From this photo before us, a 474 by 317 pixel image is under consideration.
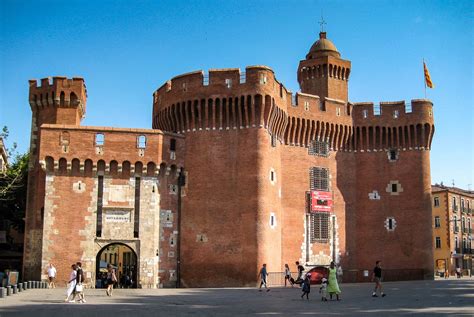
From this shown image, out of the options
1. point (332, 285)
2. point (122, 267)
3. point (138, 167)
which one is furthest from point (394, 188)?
point (332, 285)

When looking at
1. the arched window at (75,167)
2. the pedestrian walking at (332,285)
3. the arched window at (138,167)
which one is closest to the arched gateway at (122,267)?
the arched window at (138,167)

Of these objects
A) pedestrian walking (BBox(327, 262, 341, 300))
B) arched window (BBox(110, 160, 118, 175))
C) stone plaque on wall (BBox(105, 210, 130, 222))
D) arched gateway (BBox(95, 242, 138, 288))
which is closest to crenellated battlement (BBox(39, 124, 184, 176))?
arched window (BBox(110, 160, 118, 175))

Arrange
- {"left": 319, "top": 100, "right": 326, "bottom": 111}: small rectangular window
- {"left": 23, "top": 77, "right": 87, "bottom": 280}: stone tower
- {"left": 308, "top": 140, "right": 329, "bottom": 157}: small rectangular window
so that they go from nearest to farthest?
{"left": 23, "top": 77, "right": 87, "bottom": 280}: stone tower → {"left": 308, "top": 140, "right": 329, "bottom": 157}: small rectangular window → {"left": 319, "top": 100, "right": 326, "bottom": 111}: small rectangular window

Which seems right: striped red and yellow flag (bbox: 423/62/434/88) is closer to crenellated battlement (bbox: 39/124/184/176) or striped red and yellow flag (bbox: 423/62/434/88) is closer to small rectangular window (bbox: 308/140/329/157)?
small rectangular window (bbox: 308/140/329/157)

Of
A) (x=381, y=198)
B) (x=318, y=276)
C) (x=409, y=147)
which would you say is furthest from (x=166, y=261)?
(x=409, y=147)

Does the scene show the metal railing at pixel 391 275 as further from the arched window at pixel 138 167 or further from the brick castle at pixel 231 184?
the arched window at pixel 138 167

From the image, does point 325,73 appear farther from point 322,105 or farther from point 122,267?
point 122,267

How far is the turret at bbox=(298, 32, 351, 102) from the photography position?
55.7 m

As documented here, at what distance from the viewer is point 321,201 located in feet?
163

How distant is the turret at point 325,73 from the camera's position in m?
55.7

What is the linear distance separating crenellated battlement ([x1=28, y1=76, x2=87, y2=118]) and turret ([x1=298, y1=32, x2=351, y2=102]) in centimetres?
2137

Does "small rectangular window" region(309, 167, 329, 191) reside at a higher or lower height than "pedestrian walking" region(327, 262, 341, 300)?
higher

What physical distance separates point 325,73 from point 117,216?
25.3 metres

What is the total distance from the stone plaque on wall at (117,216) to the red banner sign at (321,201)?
15828 mm
